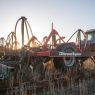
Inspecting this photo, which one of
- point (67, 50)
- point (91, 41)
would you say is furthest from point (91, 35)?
point (67, 50)

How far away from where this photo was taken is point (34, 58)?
922 centimetres

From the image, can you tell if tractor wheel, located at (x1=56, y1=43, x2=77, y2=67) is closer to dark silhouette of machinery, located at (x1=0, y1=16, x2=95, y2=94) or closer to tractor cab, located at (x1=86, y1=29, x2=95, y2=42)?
dark silhouette of machinery, located at (x1=0, y1=16, x2=95, y2=94)

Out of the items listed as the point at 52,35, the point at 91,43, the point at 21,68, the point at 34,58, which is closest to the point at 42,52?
the point at 34,58

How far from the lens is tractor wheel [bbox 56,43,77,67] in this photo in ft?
31.8

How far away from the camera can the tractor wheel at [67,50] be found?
31.8ft

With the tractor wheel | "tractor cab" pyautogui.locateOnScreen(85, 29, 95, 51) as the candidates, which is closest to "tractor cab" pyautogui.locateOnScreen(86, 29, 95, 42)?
"tractor cab" pyautogui.locateOnScreen(85, 29, 95, 51)

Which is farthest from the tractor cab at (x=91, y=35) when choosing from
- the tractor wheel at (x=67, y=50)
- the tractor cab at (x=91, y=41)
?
the tractor wheel at (x=67, y=50)

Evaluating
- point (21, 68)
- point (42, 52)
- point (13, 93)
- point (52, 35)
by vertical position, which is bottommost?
point (13, 93)

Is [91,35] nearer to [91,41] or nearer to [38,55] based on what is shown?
[91,41]

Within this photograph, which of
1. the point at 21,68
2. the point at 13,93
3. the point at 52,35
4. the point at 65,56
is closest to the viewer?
the point at 13,93

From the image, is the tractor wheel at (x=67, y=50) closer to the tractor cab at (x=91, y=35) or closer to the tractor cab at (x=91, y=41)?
the tractor cab at (x=91, y=41)

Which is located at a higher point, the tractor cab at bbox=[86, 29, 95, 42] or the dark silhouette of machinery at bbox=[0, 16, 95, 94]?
the tractor cab at bbox=[86, 29, 95, 42]

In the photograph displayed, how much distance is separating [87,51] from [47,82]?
3865 mm

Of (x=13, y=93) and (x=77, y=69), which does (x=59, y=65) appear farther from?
(x=13, y=93)
